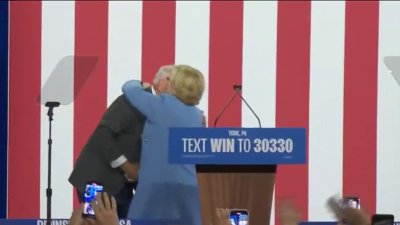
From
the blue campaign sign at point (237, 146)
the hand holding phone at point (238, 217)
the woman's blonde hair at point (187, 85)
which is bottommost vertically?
the hand holding phone at point (238, 217)

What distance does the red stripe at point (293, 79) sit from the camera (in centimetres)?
501

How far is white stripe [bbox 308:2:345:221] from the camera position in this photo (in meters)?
5.00

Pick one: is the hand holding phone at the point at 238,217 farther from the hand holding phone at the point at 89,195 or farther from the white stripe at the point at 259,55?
the white stripe at the point at 259,55

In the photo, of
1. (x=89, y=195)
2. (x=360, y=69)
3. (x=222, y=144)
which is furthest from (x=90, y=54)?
(x=89, y=195)

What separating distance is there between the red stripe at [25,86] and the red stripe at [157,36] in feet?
1.86

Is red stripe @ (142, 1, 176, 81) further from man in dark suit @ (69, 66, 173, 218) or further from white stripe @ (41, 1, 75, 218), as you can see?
man in dark suit @ (69, 66, 173, 218)

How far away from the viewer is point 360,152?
198 inches

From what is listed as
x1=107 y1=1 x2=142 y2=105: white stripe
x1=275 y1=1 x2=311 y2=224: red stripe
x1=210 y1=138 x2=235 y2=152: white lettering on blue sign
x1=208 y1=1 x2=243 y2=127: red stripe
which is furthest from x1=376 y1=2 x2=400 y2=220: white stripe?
x1=210 y1=138 x2=235 y2=152: white lettering on blue sign

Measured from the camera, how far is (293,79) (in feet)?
16.5

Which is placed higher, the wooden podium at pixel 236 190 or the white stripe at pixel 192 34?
the white stripe at pixel 192 34

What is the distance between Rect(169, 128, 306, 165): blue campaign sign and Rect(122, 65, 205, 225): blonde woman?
0.57 metres

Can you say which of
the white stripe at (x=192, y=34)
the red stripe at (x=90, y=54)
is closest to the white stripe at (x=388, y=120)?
the white stripe at (x=192, y=34)
